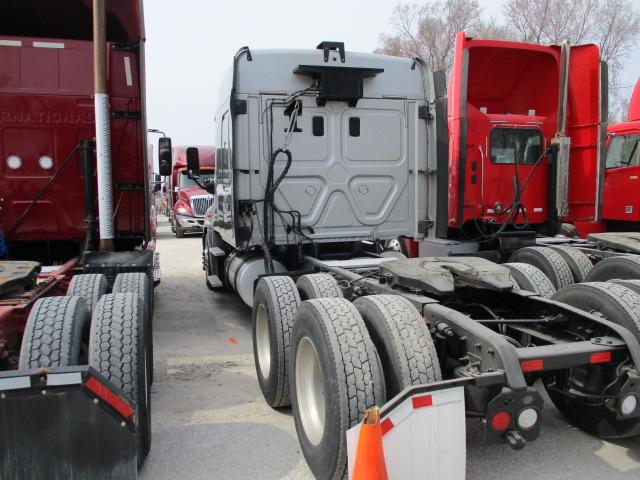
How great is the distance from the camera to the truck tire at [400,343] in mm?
2773

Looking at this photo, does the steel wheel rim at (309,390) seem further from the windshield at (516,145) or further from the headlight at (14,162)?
the windshield at (516,145)

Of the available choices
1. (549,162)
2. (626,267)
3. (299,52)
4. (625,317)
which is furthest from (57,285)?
(549,162)

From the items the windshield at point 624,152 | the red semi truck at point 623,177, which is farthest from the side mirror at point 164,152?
the windshield at point 624,152

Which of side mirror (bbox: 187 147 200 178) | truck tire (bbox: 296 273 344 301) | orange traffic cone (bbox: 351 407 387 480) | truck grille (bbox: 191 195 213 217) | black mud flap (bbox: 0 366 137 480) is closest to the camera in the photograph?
orange traffic cone (bbox: 351 407 387 480)

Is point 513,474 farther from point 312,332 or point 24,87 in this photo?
point 24,87

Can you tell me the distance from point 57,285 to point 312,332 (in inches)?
99.3

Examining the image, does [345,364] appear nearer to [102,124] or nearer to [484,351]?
[484,351]

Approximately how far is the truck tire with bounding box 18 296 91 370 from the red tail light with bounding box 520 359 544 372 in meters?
2.28

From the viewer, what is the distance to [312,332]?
10.2 ft

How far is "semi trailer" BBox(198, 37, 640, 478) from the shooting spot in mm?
Answer: 2783

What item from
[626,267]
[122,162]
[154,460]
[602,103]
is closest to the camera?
[154,460]

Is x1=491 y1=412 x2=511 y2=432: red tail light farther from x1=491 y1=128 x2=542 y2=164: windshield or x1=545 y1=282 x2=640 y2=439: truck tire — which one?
x1=491 y1=128 x2=542 y2=164: windshield

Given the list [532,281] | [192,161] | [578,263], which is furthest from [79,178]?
[578,263]

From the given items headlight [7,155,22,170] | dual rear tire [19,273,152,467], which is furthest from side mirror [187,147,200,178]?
dual rear tire [19,273,152,467]
